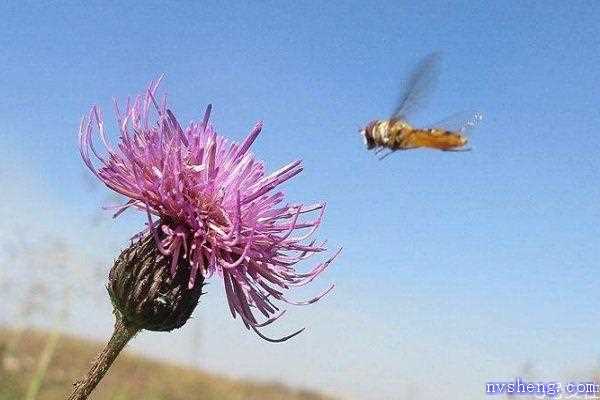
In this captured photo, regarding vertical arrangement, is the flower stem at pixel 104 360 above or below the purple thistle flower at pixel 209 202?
below

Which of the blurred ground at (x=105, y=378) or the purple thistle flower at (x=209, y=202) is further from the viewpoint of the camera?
the blurred ground at (x=105, y=378)

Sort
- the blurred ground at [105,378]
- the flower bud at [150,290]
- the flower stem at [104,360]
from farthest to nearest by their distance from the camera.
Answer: the blurred ground at [105,378] < the flower bud at [150,290] < the flower stem at [104,360]

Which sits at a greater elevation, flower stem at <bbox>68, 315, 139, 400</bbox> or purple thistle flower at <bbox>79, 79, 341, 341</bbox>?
purple thistle flower at <bbox>79, 79, 341, 341</bbox>

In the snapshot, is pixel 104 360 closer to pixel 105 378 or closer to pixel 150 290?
pixel 150 290

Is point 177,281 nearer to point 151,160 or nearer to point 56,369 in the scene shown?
point 151,160

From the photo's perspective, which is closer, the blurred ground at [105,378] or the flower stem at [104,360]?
the flower stem at [104,360]

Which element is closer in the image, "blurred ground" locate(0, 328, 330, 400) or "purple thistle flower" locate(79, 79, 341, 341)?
"purple thistle flower" locate(79, 79, 341, 341)

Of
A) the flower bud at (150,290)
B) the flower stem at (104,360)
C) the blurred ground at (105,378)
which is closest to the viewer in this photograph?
the flower stem at (104,360)

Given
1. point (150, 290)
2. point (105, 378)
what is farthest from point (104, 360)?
point (105, 378)

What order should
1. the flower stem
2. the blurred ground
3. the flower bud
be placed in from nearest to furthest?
the flower stem, the flower bud, the blurred ground

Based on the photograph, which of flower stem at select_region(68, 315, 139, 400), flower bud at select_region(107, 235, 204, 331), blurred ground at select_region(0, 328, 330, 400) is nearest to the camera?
flower stem at select_region(68, 315, 139, 400)
